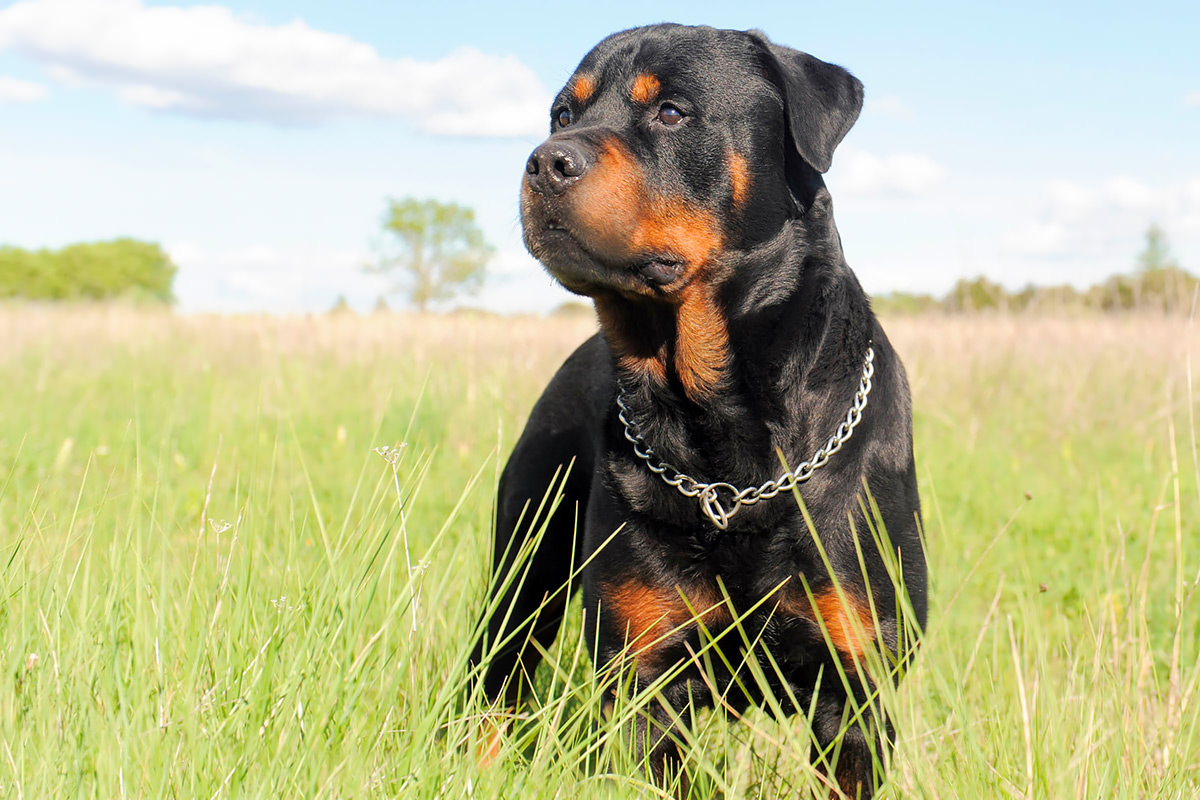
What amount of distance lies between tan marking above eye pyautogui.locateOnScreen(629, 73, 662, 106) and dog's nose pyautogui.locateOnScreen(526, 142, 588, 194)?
0.39 metres

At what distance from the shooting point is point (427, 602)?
9.01ft

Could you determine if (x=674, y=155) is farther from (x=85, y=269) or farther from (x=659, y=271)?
(x=85, y=269)

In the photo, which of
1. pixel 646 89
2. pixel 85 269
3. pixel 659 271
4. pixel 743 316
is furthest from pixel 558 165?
pixel 85 269

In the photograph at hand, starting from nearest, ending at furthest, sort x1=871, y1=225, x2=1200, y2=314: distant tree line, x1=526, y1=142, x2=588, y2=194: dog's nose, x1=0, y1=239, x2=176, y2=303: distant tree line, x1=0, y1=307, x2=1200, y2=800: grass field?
1. x1=0, y1=307, x2=1200, y2=800: grass field
2. x1=526, y1=142, x2=588, y2=194: dog's nose
3. x1=871, y1=225, x2=1200, y2=314: distant tree line
4. x1=0, y1=239, x2=176, y2=303: distant tree line

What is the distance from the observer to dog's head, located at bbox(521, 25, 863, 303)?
2203 millimetres

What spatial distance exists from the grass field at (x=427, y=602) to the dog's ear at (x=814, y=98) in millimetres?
997

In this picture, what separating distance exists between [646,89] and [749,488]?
1.03m

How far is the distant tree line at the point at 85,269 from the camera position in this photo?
175 feet

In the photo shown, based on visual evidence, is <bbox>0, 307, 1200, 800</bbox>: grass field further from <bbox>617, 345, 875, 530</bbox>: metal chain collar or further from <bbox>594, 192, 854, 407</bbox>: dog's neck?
<bbox>594, 192, 854, 407</bbox>: dog's neck

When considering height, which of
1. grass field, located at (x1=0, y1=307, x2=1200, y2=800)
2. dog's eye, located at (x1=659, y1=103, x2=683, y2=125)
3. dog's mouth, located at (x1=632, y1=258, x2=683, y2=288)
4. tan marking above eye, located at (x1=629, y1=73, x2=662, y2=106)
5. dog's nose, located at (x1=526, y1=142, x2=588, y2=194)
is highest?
tan marking above eye, located at (x1=629, y1=73, x2=662, y2=106)

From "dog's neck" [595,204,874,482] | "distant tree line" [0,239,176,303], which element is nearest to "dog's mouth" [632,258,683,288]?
"dog's neck" [595,204,874,482]

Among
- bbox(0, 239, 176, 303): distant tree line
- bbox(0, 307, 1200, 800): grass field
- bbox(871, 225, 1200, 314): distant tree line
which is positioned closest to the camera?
bbox(0, 307, 1200, 800): grass field

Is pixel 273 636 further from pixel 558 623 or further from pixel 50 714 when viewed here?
pixel 558 623

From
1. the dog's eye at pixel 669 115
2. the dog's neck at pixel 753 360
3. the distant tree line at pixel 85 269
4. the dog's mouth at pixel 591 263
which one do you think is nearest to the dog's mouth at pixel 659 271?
the dog's mouth at pixel 591 263
